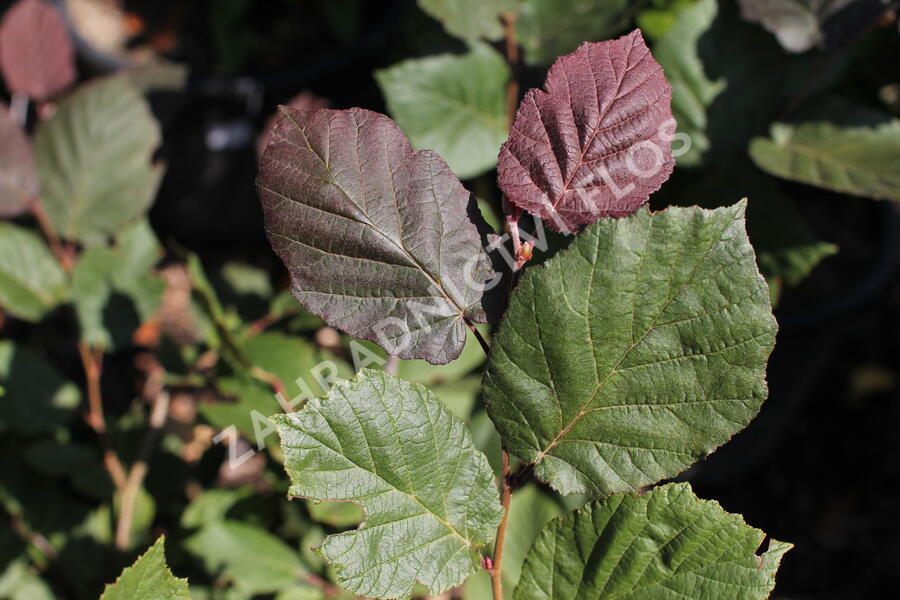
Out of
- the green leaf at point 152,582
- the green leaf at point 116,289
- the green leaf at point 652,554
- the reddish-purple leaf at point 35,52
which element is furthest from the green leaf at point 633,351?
the reddish-purple leaf at point 35,52

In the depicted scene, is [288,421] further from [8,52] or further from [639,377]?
[8,52]

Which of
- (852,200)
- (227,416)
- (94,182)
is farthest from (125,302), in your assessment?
(852,200)

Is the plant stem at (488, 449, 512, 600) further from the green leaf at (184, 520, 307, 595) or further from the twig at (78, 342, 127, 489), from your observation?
the twig at (78, 342, 127, 489)

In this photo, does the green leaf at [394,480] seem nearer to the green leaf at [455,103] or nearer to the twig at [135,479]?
the green leaf at [455,103]

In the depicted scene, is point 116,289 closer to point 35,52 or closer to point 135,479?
point 135,479

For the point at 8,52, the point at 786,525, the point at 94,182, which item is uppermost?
the point at 8,52

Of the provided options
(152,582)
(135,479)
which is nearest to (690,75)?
(152,582)
